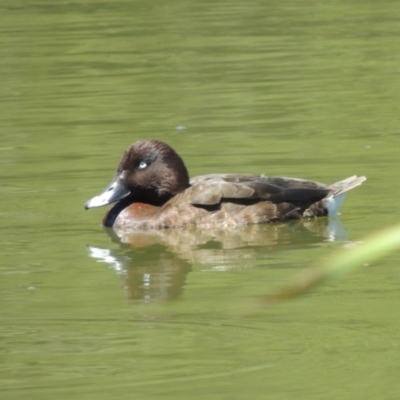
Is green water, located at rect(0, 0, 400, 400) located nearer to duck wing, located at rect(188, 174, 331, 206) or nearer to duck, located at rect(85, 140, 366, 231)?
duck, located at rect(85, 140, 366, 231)

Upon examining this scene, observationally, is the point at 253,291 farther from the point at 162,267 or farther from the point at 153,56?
the point at 153,56

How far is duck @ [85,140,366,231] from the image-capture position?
33.7ft

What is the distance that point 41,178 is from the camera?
38.9 ft

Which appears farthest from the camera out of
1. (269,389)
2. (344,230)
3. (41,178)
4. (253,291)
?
(41,178)

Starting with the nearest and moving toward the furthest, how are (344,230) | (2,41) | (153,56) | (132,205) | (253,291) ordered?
(253,291), (344,230), (132,205), (153,56), (2,41)

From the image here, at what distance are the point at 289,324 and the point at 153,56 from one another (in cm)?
1294

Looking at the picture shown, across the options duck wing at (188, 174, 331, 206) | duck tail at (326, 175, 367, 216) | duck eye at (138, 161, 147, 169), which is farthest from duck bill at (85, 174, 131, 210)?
duck tail at (326, 175, 367, 216)

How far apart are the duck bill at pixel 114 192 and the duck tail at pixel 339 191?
66.6 inches

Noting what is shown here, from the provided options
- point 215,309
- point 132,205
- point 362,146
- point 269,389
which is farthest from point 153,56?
point 269,389

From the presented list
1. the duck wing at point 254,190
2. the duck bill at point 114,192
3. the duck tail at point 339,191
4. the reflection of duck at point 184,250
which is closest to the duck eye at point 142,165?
the duck bill at point 114,192

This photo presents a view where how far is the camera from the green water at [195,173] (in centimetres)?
637

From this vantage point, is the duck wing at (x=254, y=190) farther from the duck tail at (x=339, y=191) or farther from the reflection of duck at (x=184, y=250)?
the reflection of duck at (x=184, y=250)

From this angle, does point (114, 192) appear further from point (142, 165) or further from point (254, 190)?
point (254, 190)

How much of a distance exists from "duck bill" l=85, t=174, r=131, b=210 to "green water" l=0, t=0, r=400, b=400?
0.23 meters
